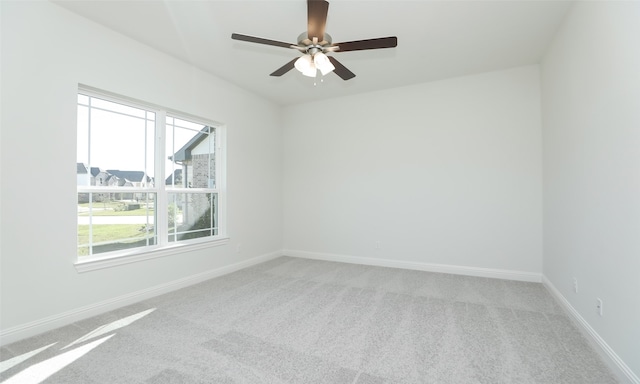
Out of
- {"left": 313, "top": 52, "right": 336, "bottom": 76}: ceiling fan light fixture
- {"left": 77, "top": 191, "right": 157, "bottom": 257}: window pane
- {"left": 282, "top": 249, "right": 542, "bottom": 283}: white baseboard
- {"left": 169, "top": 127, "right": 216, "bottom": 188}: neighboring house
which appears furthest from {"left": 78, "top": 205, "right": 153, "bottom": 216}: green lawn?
{"left": 282, "top": 249, "right": 542, "bottom": 283}: white baseboard

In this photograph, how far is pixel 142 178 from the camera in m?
3.28

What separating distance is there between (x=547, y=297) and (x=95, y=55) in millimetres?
5318

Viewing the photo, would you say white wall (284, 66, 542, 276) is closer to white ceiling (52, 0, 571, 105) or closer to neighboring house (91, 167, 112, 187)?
white ceiling (52, 0, 571, 105)

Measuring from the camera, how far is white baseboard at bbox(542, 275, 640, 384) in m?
1.69

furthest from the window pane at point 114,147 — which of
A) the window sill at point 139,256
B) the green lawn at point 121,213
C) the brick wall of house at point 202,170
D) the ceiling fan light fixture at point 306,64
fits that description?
the ceiling fan light fixture at point 306,64

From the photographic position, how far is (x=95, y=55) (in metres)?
2.76

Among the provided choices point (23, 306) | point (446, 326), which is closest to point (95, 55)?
point (23, 306)

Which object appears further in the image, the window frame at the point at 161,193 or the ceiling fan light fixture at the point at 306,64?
the window frame at the point at 161,193

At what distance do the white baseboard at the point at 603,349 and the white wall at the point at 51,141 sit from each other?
4.03 metres

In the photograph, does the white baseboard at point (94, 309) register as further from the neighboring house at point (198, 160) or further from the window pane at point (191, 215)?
the neighboring house at point (198, 160)

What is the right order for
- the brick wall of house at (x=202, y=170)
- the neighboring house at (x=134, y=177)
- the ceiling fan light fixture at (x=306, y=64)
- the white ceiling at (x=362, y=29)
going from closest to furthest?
the ceiling fan light fixture at (x=306, y=64) → the white ceiling at (x=362, y=29) → the neighboring house at (x=134, y=177) → the brick wall of house at (x=202, y=170)

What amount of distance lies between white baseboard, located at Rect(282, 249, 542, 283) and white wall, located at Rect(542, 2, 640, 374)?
0.61 metres

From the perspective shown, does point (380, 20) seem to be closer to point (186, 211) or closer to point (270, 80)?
point (270, 80)

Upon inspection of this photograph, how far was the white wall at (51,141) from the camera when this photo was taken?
225 cm
